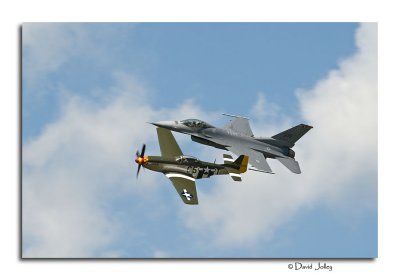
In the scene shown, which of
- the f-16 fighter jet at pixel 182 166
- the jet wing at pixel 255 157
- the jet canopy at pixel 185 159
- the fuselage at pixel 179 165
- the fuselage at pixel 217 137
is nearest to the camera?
the f-16 fighter jet at pixel 182 166

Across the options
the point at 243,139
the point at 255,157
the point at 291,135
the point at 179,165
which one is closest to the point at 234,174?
the point at 255,157

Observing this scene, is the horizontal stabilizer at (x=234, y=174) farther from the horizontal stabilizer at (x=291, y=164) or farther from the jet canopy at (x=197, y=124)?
the jet canopy at (x=197, y=124)

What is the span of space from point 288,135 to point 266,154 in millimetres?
1872

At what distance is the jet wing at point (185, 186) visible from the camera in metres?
36.3

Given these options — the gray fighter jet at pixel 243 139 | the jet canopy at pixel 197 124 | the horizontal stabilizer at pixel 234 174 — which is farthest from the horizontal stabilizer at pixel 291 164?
the jet canopy at pixel 197 124

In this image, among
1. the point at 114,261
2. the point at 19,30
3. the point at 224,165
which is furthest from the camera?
the point at 224,165

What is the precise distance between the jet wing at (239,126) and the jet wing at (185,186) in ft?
17.2

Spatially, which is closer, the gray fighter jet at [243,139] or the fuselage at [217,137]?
the gray fighter jet at [243,139]

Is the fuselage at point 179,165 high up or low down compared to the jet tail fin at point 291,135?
down

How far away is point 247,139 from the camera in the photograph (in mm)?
41688

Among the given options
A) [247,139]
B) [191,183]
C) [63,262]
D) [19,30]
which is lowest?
[63,262]

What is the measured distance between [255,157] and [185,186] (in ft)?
16.4
